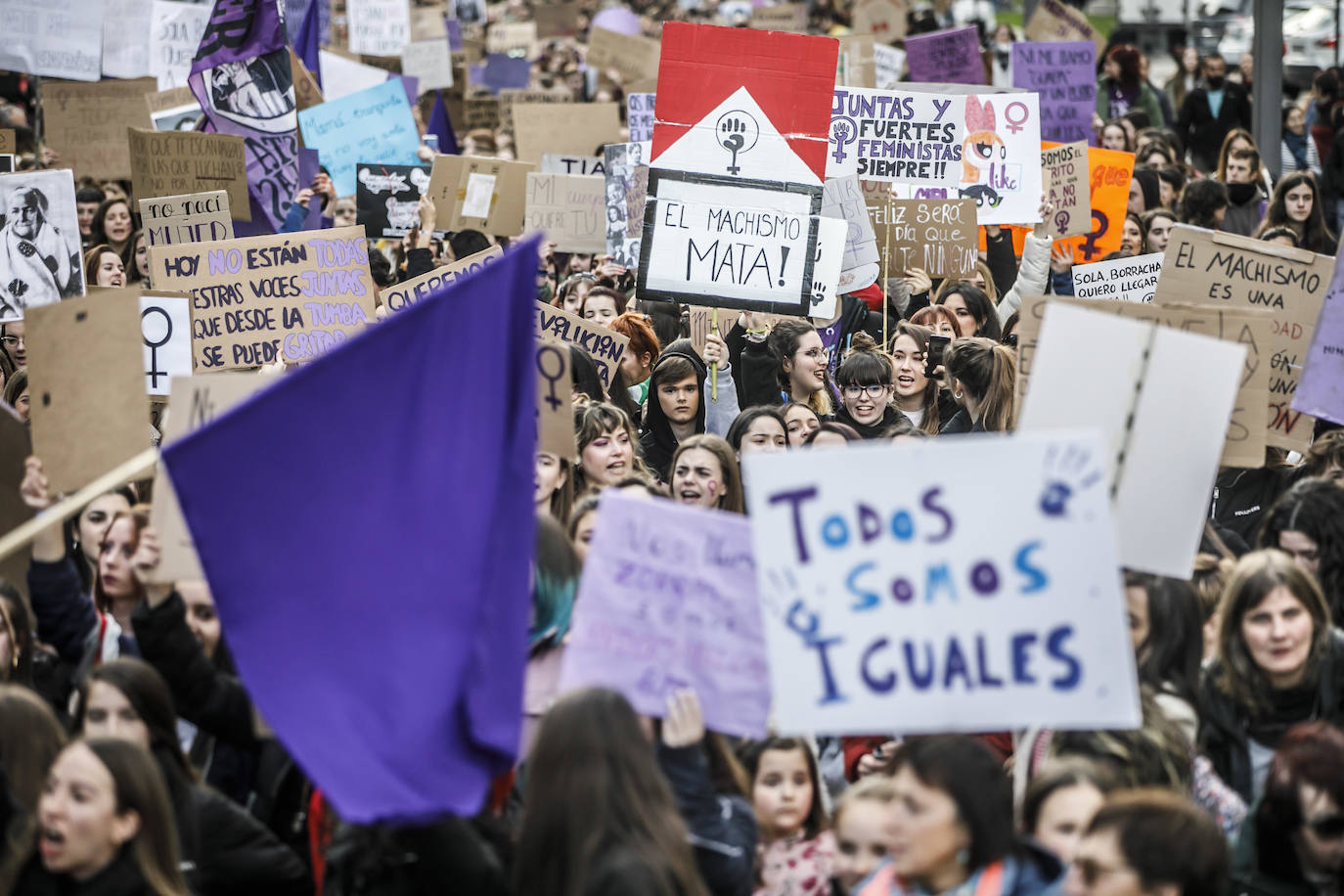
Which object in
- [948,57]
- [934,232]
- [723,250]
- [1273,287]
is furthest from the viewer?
[948,57]

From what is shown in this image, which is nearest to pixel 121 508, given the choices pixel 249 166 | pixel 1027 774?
pixel 1027 774

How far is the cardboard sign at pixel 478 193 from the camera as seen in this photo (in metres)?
11.9

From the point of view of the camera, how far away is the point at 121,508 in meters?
5.55

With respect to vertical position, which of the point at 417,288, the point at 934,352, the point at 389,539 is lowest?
the point at 934,352

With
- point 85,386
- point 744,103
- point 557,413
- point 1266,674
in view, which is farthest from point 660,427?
point 1266,674

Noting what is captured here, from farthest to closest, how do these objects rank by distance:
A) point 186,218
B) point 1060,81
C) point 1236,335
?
1. point 1060,81
2. point 186,218
3. point 1236,335

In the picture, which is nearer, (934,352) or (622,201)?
(934,352)

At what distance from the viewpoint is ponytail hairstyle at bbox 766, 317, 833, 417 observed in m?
7.89

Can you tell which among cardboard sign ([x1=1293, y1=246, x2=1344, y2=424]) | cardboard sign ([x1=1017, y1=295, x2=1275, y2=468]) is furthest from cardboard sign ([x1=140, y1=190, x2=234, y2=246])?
cardboard sign ([x1=1293, y1=246, x2=1344, y2=424])

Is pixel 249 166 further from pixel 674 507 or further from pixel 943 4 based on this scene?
pixel 943 4

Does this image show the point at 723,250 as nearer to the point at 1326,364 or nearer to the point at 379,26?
the point at 1326,364

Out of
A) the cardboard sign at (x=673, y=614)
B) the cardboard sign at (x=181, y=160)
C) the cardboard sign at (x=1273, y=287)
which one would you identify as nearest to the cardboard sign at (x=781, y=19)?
the cardboard sign at (x=181, y=160)

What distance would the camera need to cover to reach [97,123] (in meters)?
13.7

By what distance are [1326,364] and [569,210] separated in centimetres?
633
